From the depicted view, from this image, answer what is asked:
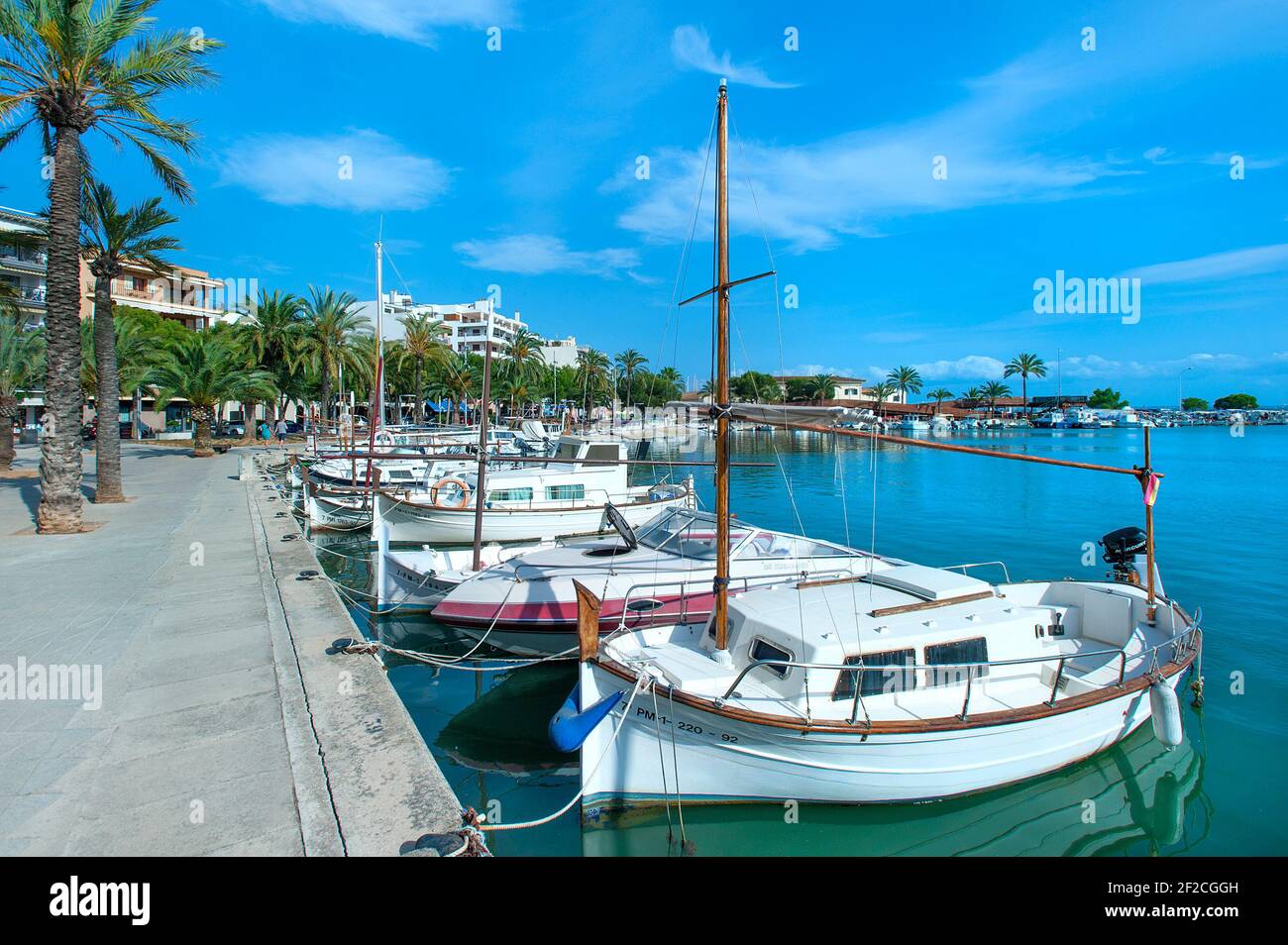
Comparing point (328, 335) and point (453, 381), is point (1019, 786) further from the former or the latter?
point (453, 381)

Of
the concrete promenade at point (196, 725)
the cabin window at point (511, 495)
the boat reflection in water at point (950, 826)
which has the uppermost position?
the cabin window at point (511, 495)

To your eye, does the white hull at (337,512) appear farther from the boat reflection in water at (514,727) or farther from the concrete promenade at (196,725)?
the boat reflection in water at (514,727)

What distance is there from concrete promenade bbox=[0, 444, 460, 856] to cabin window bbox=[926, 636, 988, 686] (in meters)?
5.81

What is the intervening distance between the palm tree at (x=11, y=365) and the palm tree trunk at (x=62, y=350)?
1524 centimetres

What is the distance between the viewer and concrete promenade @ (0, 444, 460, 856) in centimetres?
502

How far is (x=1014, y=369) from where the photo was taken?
475 feet

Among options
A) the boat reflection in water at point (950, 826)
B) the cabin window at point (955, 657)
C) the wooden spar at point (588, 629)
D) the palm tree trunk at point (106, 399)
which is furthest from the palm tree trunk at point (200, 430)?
the cabin window at point (955, 657)

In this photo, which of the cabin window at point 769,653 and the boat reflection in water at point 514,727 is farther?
the boat reflection in water at point 514,727

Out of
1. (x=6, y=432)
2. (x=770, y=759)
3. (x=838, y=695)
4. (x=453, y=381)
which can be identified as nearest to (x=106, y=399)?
(x=6, y=432)

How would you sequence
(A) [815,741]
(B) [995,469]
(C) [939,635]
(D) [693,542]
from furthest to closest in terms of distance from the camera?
(B) [995,469] → (D) [693,542] → (C) [939,635] → (A) [815,741]

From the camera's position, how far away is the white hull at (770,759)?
7.48 metres
